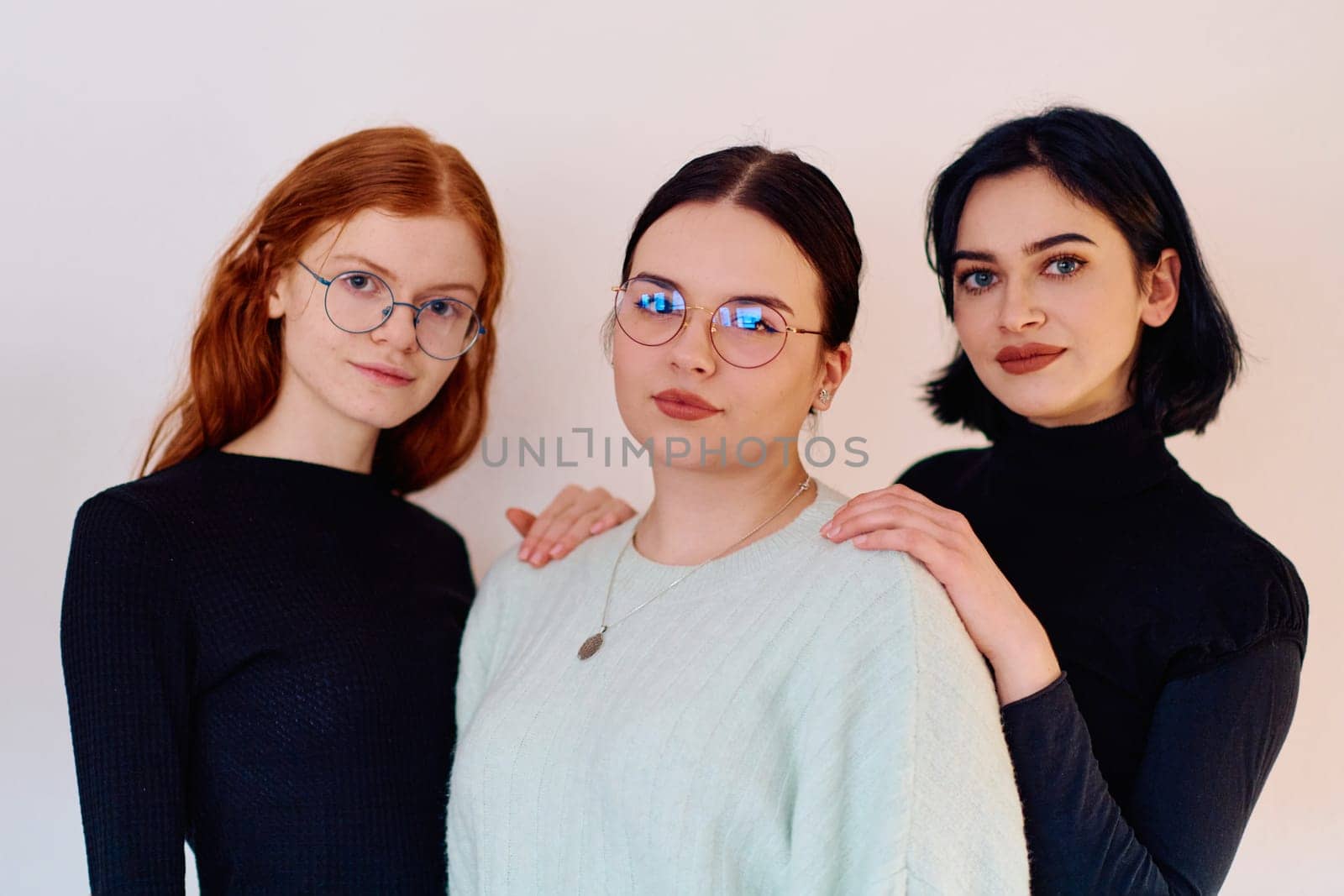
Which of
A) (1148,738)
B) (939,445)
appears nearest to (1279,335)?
(939,445)

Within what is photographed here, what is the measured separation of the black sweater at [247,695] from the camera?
1.62 meters

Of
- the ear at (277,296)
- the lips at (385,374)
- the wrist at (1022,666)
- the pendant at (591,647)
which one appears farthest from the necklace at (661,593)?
the ear at (277,296)


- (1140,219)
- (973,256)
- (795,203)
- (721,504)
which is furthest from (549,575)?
(1140,219)

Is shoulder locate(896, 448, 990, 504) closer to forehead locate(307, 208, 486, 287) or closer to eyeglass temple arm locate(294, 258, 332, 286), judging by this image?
forehead locate(307, 208, 486, 287)

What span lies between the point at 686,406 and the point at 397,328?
57cm

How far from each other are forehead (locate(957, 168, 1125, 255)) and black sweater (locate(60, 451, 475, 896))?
1.06 metres

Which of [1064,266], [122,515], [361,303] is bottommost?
[122,515]

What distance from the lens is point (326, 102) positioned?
2.46 metres

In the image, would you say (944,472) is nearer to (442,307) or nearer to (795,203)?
(795,203)

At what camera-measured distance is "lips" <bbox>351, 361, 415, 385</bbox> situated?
6.18ft

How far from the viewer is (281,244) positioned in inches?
75.5

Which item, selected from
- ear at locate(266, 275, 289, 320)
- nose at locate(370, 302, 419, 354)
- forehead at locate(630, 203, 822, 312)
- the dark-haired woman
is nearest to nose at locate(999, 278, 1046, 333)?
the dark-haired woman

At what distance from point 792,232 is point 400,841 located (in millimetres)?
1050

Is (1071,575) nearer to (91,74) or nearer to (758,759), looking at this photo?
(758,759)
